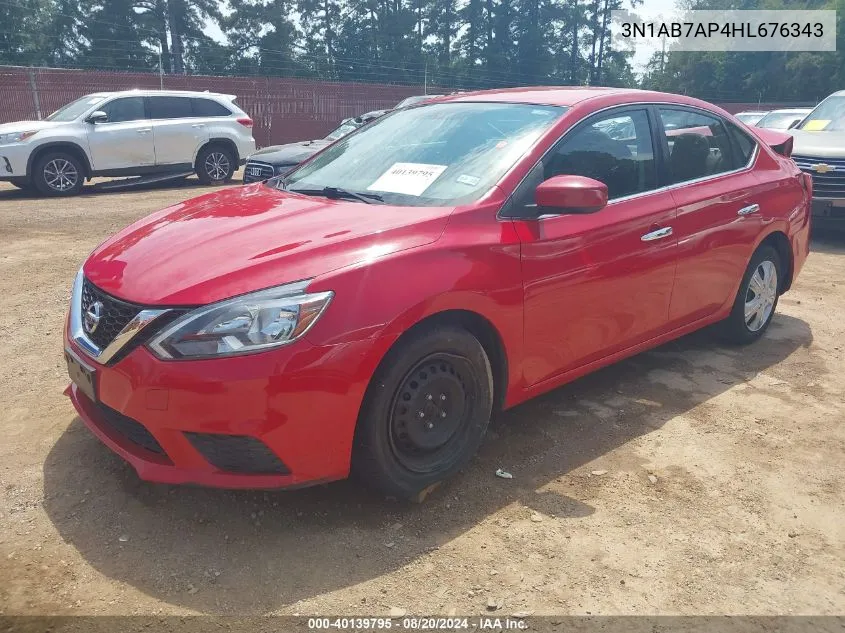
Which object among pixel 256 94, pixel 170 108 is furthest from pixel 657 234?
pixel 256 94

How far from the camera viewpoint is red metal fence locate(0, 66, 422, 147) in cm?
1730

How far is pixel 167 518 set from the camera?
2854 mm

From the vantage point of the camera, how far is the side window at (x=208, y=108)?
12.9m

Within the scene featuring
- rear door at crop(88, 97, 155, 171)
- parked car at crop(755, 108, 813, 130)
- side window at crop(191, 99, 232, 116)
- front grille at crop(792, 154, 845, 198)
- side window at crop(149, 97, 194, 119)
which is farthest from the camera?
parked car at crop(755, 108, 813, 130)

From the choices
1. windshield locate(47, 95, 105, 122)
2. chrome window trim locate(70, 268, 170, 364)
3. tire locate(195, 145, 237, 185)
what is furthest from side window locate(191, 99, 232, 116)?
chrome window trim locate(70, 268, 170, 364)

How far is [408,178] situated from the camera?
342 centimetres

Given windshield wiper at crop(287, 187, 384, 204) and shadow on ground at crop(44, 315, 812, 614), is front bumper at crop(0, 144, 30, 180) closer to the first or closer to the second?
shadow on ground at crop(44, 315, 812, 614)

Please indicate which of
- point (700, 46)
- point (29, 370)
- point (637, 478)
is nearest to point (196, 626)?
point (637, 478)

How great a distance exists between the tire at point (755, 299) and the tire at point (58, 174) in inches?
401

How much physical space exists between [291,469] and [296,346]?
0.46 metres

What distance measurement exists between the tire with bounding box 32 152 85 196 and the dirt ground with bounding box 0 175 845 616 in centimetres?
804

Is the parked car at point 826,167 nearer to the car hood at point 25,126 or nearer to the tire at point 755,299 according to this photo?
the tire at point 755,299

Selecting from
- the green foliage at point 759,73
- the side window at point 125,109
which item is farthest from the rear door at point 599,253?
the green foliage at point 759,73

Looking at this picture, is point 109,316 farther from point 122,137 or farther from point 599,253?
point 122,137
